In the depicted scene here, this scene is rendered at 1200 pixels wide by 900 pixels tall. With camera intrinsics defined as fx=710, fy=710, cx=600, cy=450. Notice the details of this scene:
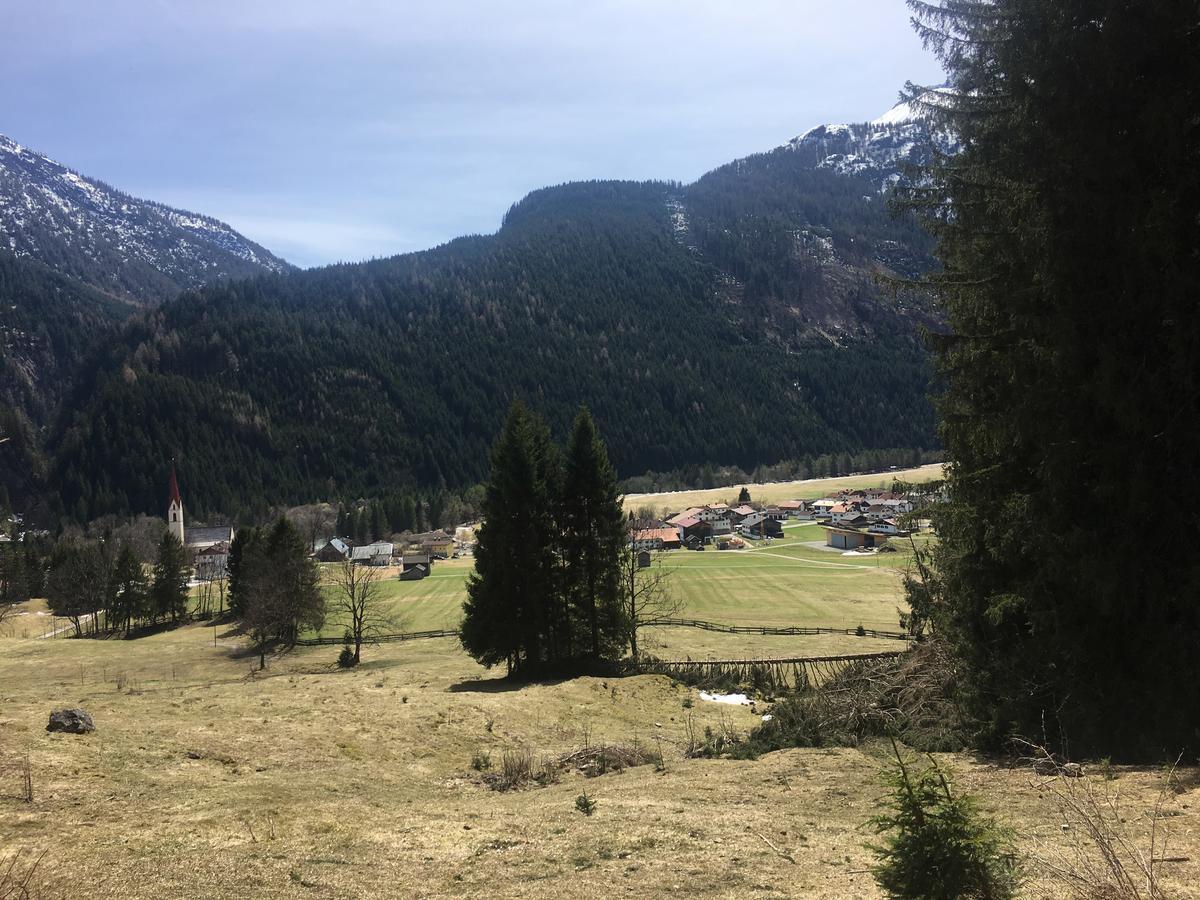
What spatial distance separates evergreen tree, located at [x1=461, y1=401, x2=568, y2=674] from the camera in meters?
26.5

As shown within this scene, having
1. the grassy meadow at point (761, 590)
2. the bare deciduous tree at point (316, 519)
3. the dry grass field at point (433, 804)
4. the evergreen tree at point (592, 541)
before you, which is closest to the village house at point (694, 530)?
the grassy meadow at point (761, 590)

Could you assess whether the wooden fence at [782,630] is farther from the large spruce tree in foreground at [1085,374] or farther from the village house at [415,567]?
the village house at [415,567]

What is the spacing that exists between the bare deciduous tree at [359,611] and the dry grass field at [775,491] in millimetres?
86895

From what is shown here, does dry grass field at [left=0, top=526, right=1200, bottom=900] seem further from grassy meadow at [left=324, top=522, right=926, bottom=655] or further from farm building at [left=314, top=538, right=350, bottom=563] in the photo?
farm building at [left=314, top=538, right=350, bottom=563]

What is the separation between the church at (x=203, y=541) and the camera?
96.4 meters

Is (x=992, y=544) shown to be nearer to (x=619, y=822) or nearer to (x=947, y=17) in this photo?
(x=619, y=822)

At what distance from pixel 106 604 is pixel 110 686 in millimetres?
39035

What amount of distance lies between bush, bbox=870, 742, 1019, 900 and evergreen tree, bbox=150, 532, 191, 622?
6377 cm

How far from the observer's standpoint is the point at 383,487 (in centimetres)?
A: 18038

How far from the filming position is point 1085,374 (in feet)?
33.0

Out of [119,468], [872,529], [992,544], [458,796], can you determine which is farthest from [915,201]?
[119,468]

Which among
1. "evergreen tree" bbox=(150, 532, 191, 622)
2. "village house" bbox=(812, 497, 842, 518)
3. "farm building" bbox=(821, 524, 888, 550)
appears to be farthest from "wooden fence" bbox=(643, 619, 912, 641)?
"village house" bbox=(812, 497, 842, 518)

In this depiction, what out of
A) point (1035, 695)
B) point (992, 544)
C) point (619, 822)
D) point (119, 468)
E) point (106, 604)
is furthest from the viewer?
point (119, 468)

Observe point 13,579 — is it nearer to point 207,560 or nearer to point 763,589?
point 207,560
